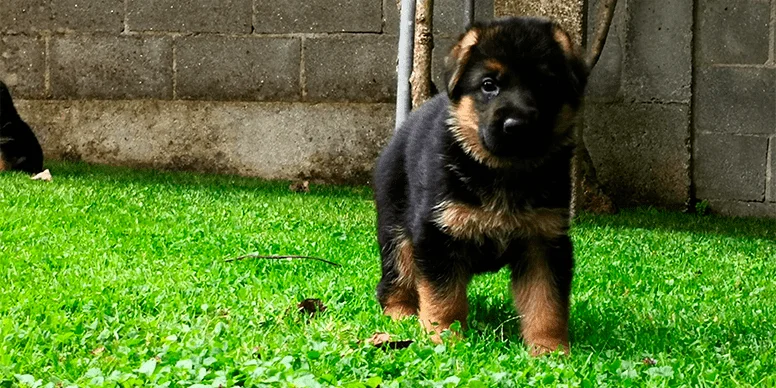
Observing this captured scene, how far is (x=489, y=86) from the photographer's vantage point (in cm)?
341

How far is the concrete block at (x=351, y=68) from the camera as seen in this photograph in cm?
896

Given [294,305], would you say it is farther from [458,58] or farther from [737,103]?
[737,103]

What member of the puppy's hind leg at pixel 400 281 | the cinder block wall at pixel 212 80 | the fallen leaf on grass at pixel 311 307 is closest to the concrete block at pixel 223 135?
the cinder block wall at pixel 212 80

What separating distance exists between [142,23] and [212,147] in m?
1.28

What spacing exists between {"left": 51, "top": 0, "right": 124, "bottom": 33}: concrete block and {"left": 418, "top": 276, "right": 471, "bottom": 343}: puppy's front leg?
673 centimetres

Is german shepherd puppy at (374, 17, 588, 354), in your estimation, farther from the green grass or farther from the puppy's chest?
the green grass

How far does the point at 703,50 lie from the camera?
27.3 feet

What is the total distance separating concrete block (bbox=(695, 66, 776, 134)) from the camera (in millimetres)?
8234

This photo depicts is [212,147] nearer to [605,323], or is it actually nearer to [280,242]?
[280,242]

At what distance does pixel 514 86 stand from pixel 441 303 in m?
0.76

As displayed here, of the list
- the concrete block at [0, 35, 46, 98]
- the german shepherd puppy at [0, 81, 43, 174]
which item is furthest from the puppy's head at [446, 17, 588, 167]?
the concrete block at [0, 35, 46, 98]

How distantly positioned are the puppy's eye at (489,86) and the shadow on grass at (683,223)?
3677mm

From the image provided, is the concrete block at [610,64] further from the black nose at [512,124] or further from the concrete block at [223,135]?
the black nose at [512,124]

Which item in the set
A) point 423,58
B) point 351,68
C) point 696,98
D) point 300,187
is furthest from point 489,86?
point 351,68
